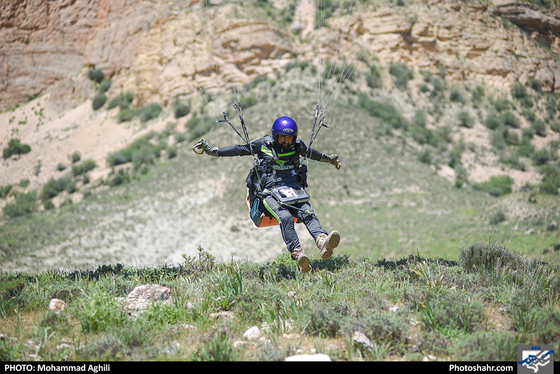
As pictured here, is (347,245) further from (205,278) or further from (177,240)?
(205,278)

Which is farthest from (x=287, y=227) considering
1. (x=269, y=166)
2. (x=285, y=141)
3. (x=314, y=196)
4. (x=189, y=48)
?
(x=189, y=48)

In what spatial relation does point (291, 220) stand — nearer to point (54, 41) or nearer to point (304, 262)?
point (304, 262)

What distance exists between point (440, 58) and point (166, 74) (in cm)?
2290

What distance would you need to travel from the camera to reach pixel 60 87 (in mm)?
39031

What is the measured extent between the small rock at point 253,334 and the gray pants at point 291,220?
168 centimetres

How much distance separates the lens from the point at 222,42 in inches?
1236

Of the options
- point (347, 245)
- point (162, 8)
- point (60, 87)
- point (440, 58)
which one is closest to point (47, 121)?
point (60, 87)

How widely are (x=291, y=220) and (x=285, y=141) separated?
1361mm

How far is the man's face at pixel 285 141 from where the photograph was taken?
21.6 ft

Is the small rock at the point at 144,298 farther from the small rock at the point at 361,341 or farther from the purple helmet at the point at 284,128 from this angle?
the purple helmet at the point at 284,128

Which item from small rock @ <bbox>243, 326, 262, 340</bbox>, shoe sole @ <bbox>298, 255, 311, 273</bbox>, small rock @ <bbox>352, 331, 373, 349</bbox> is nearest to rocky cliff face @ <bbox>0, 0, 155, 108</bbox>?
shoe sole @ <bbox>298, 255, 311, 273</bbox>

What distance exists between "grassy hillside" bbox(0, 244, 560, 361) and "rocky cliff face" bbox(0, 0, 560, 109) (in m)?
26.1

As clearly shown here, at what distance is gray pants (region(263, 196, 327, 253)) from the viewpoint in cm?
589

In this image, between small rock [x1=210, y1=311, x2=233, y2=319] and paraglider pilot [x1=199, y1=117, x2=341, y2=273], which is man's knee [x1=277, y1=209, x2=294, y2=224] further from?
small rock [x1=210, y1=311, x2=233, y2=319]
